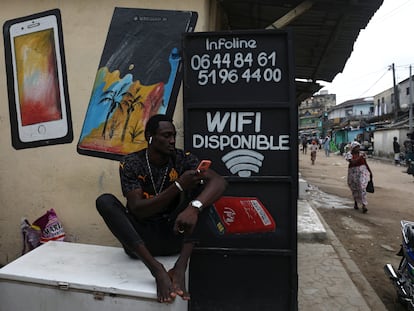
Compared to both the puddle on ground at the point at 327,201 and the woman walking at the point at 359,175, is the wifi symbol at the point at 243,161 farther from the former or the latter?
the puddle on ground at the point at 327,201

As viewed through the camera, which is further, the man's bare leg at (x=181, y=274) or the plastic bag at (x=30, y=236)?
the plastic bag at (x=30, y=236)

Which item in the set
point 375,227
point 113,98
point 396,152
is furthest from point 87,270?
point 396,152

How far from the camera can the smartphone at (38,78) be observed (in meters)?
3.41

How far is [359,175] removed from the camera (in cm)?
799

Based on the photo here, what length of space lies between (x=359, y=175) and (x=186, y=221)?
267 inches

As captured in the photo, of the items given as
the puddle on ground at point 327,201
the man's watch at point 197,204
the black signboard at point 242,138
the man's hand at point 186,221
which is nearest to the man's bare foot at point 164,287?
the man's hand at point 186,221

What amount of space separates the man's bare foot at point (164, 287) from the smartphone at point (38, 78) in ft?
6.40

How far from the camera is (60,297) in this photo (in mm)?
2168

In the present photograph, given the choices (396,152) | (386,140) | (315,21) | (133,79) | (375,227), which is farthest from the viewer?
(386,140)

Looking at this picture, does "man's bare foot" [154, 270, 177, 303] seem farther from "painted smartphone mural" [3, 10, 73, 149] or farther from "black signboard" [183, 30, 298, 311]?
"painted smartphone mural" [3, 10, 73, 149]

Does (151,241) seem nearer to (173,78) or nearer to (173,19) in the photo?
(173,78)

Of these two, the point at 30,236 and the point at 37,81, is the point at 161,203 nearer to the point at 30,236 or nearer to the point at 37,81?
the point at 30,236

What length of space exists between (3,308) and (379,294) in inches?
139

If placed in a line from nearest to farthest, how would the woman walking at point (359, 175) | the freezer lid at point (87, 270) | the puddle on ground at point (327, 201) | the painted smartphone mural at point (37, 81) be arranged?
the freezer lid at point (87, 270) < the painted smartphone mural at point (37, 81) < the woman walking at point (359, 175) < the puddle on ground at point (327, 201)
